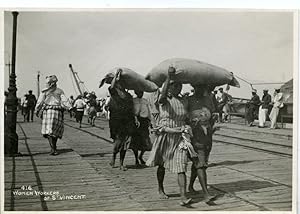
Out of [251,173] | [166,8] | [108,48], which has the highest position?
[166,8]

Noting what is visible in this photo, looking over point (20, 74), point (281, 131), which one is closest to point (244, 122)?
point (281, 131)

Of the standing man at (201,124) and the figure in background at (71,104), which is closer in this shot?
the standing man at (201,124)

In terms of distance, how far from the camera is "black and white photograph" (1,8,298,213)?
3.29 m

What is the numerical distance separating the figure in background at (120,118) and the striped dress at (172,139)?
0.71 feet

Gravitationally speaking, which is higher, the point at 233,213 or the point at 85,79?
the point at 85,79

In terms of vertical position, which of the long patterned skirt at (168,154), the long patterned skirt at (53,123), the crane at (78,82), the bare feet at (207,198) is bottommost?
the bare feet at (207,198)

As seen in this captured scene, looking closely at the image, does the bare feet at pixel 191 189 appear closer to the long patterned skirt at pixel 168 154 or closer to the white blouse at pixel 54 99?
the long patterned skirt at pixel 168 154

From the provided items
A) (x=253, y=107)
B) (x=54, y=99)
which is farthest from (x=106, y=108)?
(x=253, y=107)

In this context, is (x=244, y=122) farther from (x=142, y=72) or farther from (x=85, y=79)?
(x=85, y=79)

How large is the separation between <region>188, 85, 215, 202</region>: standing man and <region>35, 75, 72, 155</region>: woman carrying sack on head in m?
0.83

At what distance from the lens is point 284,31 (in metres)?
3.35

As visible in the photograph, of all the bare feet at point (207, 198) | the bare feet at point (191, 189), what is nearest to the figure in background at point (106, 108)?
the bare feet at point (191, 189)

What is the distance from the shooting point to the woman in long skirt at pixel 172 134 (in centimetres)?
319

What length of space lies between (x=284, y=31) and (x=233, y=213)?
4.03ft
